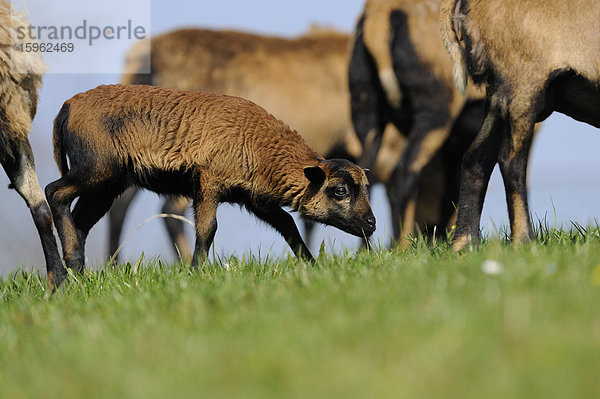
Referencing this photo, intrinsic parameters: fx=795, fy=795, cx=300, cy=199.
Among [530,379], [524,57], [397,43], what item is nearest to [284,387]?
[530,379]

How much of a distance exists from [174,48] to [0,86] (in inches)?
220

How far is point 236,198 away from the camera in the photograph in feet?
19.7

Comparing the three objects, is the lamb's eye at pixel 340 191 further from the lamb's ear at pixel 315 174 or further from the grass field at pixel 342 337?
the grass field at pixel 342 337

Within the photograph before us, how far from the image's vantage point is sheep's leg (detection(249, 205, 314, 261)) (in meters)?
6.19

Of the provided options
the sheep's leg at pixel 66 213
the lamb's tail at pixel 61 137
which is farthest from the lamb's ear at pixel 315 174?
the lamb's tail at pixel 61 137

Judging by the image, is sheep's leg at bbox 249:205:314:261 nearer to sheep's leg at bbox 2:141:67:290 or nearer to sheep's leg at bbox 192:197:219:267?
→ sheep's leg at bbox 192:197:219:267

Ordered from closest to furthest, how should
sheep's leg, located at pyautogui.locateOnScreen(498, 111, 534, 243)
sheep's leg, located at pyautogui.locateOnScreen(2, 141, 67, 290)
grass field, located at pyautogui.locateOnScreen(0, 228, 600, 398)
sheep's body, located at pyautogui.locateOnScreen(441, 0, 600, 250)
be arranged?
1. grass field, located at pyautogui.locateOnScreen(0, 228, 600, 398)
2. sheep's body, located at pyautogui.locateOnScreen(441, 0, 600, 250)
3. sheep's leg, located at pyautogui.locateOnScreen(498, 111, 534, 243)
4. sheep's leg, located at pyautogui.locateOnScreen(2, 141, 67, 290)

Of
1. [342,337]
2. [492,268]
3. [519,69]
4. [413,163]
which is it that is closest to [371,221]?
[519,69]

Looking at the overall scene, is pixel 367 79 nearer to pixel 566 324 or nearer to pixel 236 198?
pixel 236 198

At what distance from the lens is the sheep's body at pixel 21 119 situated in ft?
17.4

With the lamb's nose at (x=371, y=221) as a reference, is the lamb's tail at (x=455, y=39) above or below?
above

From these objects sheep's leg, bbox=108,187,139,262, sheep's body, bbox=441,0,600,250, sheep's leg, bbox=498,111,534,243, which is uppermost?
sheep's body, bbox=441,0,600,250

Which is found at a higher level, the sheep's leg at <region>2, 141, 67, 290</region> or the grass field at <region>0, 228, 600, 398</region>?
the grass field at <region>0, 228, 600, 398</region>

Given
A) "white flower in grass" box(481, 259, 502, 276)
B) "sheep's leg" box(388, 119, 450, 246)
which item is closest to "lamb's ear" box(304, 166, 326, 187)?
"white flower in grass" box(481, 259, 502, 276)
